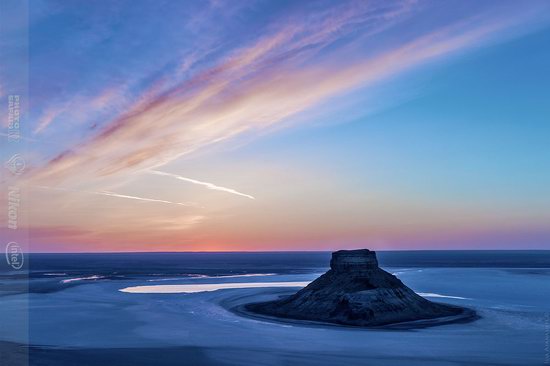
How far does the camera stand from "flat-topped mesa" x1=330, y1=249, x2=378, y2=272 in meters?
59.7

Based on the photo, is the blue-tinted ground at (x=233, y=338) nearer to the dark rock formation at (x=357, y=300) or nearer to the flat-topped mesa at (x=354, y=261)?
the dark rock formation at (x=357, y=300)

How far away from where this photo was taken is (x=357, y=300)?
5459 cm

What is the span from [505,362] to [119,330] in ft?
111

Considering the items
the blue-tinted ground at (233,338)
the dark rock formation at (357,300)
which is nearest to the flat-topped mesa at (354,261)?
the dark rock formation at (357,300)

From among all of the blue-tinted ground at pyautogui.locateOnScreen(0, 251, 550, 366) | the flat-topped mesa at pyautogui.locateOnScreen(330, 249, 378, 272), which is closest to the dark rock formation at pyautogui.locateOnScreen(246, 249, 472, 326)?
the flat-topped mesa at pyautogui.locateOnScreen(330, 249, 378, 272)

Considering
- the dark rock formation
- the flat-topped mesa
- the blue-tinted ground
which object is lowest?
the blue-tinted ground

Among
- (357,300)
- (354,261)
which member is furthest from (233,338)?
(354,261)

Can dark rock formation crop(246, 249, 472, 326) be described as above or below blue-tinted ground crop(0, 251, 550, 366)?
above

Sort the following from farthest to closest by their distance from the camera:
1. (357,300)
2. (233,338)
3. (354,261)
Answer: (354,261) → (357,300) → (233,338)

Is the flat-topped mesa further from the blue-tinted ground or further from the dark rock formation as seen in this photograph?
the blue-tinted ground

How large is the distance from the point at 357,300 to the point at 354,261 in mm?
6356

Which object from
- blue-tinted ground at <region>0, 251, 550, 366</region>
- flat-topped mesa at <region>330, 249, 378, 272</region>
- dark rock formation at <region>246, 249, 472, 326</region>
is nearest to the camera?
blue-tinted ground at <region>0, 251, 550, 366</region>

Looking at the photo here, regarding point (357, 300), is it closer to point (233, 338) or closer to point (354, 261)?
point (354, 261)

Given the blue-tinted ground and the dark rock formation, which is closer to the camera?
the blue-tinted ground
